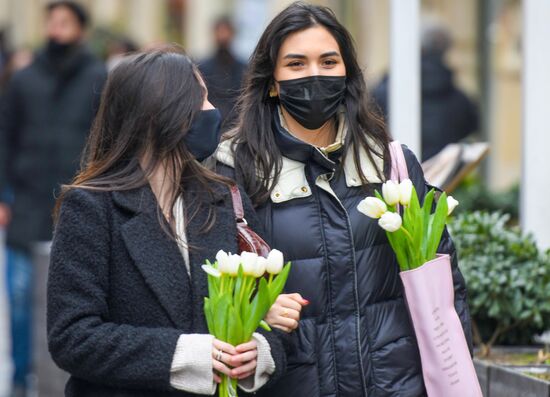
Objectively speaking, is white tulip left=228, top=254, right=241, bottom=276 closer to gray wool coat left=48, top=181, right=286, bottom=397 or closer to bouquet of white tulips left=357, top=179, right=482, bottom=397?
gray wool coat left=48, top=181, right=286, bottom=397

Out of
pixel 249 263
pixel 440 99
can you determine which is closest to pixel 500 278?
pixel 249 263

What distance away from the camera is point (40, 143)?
9164 mm

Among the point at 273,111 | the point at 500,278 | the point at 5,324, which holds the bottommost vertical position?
the point at 5,324

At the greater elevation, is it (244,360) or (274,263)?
(274,263)

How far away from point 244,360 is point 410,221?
30.3 inches

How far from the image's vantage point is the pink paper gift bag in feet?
14.6

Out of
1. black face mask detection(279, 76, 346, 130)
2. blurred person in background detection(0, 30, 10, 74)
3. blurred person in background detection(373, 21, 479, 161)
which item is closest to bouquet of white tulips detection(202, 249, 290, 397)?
black face mask detection(279, 76, 346, 130)

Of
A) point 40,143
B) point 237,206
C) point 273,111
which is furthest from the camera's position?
point 40,143

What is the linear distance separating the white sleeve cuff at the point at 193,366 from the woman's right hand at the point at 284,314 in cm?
21

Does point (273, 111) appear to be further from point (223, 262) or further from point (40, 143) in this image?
point (40, 143)

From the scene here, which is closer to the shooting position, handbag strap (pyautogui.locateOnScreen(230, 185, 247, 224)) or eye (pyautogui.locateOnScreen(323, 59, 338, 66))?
handbag strap (pyautogui.locateOnScreen(230, 185, 247, 224))

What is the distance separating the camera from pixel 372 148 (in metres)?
4.71

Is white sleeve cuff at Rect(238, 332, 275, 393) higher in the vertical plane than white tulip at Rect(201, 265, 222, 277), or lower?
lower

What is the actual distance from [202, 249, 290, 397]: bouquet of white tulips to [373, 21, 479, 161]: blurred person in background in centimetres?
610
